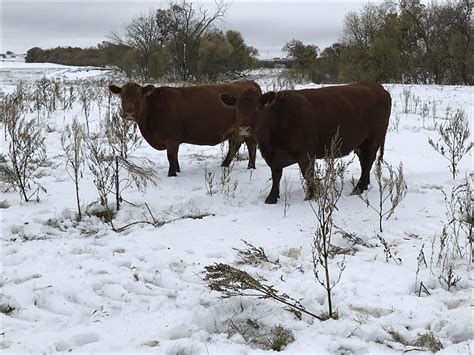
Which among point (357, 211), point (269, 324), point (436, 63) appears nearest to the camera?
point (269, 324)

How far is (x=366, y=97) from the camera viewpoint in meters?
6.23

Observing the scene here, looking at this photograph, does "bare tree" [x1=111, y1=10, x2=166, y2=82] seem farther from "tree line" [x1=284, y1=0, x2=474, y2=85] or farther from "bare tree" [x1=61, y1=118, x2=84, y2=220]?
"bare tree" [x1=61, y1=118, x2=84, y2=220]

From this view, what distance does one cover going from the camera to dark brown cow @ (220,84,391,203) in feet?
18.3

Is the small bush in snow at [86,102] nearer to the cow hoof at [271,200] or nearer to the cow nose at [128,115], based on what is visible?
the cow nose at [128,115]

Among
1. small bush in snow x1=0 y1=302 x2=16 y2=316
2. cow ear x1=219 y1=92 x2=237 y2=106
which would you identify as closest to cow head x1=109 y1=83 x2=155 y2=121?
cow ear x1=219 y1=92 x2=237 y2=106

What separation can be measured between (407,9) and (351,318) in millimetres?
38761

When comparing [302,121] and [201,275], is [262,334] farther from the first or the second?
[302,121]

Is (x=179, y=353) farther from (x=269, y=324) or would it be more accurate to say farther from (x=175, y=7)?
(x=175, y=7)

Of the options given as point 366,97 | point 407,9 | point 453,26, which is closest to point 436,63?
point 453,26

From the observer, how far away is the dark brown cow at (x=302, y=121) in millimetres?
5578

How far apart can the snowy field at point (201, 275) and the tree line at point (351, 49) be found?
25.2 meters

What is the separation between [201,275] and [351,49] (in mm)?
33125

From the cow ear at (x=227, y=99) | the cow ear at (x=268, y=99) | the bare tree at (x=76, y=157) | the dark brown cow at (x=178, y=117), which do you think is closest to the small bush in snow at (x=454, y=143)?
the cow ear at (x=268, y=99)

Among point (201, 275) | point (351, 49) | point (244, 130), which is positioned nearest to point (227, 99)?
point (244, 130)
